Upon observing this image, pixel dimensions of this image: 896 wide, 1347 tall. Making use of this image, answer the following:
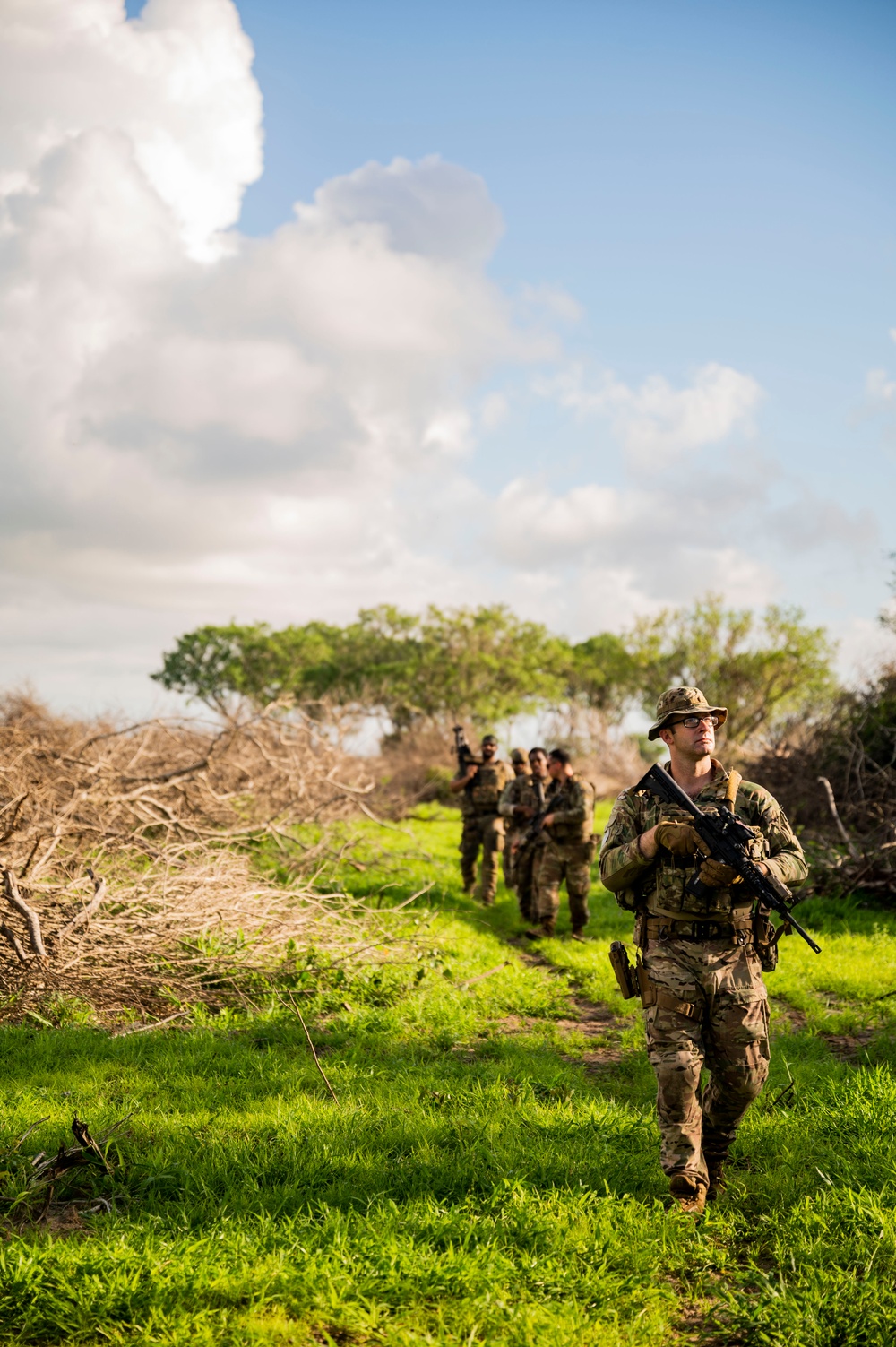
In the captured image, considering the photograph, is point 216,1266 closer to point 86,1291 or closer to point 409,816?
point 86,1291

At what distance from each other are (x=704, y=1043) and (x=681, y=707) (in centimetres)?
145

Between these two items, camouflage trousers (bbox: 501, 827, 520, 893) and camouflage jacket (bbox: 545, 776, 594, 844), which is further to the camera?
camouflage trousers (bbox: 501, 827, 520, 893)

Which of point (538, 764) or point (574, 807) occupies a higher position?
point (538, 764)

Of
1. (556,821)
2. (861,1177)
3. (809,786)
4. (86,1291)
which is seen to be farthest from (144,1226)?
(809,786)

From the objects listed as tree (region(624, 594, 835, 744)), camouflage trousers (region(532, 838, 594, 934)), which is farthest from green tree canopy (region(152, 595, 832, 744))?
camouflage trousers (region(532, 838, 594, 934))

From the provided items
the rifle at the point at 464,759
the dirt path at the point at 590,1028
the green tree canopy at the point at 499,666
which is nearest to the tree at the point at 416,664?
the green tree canopy at the point at 499,666

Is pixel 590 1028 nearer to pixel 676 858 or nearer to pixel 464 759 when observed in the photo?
pixel 676 858

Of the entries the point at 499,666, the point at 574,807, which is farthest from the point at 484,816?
the point at 499,666

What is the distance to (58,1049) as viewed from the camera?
18.2ft

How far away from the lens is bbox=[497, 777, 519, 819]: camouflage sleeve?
1045cm

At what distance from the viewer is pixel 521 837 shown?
33.6ft

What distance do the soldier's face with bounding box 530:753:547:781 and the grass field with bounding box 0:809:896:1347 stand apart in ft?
12.9

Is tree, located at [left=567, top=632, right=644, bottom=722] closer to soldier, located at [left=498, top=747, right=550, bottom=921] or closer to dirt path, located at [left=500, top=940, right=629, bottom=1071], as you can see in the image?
soldier, located at [left=498, top=747, right=550, bottom=921]

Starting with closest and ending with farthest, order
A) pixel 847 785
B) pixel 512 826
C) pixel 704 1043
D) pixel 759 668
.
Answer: pixel 704 1043 < pixel 512 826 < pixel 847 785 < pixel 759 668
